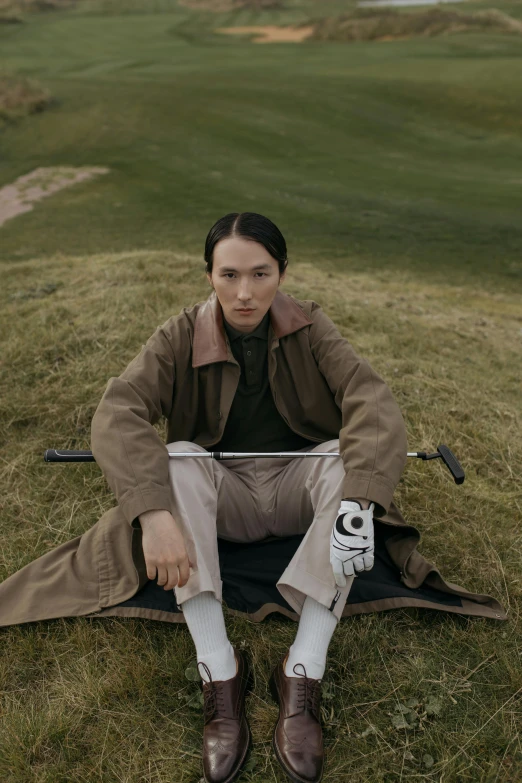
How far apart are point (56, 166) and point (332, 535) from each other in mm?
13636

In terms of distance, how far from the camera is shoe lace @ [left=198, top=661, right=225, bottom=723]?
2.03 m

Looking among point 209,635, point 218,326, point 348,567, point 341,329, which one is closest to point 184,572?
point 209,635

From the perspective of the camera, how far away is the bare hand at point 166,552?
78.7 inches

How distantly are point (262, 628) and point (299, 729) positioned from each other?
0.54 m

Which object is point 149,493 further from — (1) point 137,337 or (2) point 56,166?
(2) point 56,166

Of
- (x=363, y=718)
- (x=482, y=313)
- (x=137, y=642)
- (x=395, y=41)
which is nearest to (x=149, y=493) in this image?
(x=137, y=642)

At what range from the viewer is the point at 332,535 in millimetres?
2074

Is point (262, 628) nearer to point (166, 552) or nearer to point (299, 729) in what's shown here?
point (299, 729)

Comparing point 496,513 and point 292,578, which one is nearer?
point 292,578

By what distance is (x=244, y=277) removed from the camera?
2357 mm

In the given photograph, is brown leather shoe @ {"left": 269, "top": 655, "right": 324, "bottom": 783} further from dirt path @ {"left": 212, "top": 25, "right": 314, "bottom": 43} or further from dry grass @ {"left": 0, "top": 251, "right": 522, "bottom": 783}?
dirt path @ {"left": 212, "top": 25, "right": 314, "bottom": 43}

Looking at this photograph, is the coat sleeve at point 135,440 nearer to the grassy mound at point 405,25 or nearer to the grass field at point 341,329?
the grass field at point 341,329

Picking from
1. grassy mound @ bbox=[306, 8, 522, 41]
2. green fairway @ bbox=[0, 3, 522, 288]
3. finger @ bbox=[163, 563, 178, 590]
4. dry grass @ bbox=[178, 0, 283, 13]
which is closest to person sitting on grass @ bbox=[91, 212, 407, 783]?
finger @ bbox=[163, 563, 178, 590]

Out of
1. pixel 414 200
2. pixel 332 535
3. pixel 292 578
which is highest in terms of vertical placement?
pixel 332 535
